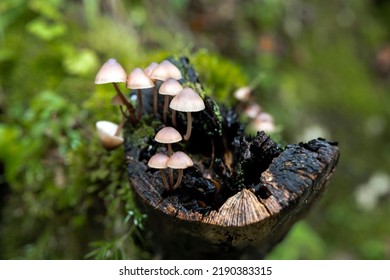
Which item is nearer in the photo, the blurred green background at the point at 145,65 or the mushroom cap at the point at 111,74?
the mushroom cap at the point at 111,74

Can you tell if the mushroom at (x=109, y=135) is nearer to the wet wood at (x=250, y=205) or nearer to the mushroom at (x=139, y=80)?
the wet wood at (x=250, y=205)

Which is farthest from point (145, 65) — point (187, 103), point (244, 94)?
point (187, 103)

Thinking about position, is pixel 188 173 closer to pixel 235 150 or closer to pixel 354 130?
pixel 235 150

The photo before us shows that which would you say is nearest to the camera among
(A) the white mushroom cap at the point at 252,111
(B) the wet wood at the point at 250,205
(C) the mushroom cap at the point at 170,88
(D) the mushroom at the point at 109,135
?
(B) the wet wood at the point at 250,205

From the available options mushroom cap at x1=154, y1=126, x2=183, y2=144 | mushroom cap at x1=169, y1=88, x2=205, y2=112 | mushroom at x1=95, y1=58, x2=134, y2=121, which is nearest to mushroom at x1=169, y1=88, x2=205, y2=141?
mushroom cap at x1=169, y1=88, x2=205, y2=112

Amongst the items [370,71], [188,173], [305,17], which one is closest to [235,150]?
[188,173]

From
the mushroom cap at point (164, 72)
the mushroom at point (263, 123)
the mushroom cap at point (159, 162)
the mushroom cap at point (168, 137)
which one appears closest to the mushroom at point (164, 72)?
the mushroom cap at point (164, 72)

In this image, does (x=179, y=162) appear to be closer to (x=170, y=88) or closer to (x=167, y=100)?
(x=170, y=88)

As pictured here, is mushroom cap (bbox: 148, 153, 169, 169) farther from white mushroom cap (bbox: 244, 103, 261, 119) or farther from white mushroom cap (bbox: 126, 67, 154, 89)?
white mushroom cap (bbox: 244, 103, 261, 119)
